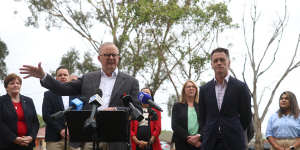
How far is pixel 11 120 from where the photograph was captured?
22.5 feet

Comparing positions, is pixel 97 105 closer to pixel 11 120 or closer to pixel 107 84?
pixel 107 84

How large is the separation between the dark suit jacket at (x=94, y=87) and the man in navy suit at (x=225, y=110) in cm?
97

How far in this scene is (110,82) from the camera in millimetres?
4824

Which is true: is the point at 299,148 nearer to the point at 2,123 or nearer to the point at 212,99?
the point at 212,99

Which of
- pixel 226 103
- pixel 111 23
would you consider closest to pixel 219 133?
pixel 226 103

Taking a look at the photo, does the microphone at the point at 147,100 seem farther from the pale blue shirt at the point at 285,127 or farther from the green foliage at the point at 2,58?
the green foliage at the point at 2,58

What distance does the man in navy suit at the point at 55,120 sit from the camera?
706 cm

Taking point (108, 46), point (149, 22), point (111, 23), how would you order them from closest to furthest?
point (108, 46)
point (149, 22)
point (111, 23)

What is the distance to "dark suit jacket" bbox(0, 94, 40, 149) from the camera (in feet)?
22.0

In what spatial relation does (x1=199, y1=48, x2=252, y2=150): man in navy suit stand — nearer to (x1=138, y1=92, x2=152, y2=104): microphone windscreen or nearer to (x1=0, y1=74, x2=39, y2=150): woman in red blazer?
(x1=138, y1=92, x2=152, y2=104): microphone windscreen

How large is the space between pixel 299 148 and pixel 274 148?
0.51m

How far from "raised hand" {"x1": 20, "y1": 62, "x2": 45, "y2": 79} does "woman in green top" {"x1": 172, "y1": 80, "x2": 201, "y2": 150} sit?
11.8ft

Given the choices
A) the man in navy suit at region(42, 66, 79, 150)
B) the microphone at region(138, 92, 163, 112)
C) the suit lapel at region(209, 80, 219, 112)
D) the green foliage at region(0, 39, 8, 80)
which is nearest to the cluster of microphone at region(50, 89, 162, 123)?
the microphone at region(138, 92, 163, 112)

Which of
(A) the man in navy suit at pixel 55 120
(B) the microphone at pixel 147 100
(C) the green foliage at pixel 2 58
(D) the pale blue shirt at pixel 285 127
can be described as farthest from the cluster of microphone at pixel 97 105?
(C) the green foliage at pixel 2 58
